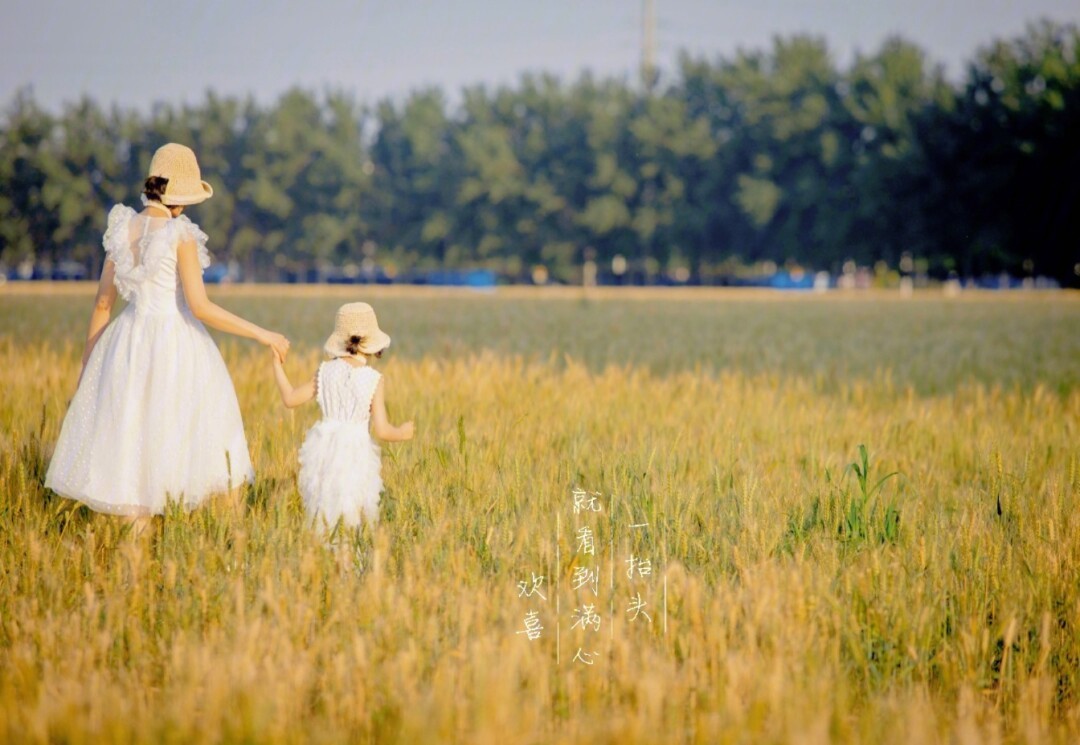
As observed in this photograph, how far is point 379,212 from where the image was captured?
247 ft

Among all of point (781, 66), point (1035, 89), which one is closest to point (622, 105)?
point (781, 66)

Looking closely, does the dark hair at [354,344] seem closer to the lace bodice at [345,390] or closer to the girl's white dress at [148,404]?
the lace bodice at [345,390]

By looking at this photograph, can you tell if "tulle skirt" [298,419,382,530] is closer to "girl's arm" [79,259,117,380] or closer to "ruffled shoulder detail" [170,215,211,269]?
"ruffled shoulder detail" [170,215,211,269]

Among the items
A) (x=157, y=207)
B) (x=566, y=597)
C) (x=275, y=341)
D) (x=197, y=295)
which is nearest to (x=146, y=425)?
(x=197, y=295)

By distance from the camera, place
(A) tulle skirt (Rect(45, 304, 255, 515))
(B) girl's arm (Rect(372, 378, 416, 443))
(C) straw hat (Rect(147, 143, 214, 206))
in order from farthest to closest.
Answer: (C) straw hat (Rect(147, 143, 214, 206)) < (A) tulle skirt (Rect(45, 304, 255, 515)) < (B) girl's arm (Rect(372, 378, 416, 443))

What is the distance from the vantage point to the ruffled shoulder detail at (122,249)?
14.4ft

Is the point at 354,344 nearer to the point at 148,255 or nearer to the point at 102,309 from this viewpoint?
the point at 148,255

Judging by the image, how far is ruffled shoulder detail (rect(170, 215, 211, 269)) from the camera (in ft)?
14.2

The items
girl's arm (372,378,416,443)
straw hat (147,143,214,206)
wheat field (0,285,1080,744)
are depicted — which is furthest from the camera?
straw hat (147,143,214,206)

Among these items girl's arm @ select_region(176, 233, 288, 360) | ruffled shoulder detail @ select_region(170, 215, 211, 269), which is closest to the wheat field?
girl's arm @ select_region(176, 233, 288, 360)

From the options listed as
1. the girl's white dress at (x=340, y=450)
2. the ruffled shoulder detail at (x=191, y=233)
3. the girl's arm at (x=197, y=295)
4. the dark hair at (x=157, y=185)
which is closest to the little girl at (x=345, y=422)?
the girl's white dress at (x=340, y=450)

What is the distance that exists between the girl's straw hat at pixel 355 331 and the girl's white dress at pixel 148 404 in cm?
68

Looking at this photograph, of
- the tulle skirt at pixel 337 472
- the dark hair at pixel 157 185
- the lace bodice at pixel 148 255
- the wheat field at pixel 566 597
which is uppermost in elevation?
the dark hair at pixel 157 185

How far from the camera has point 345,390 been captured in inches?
163
